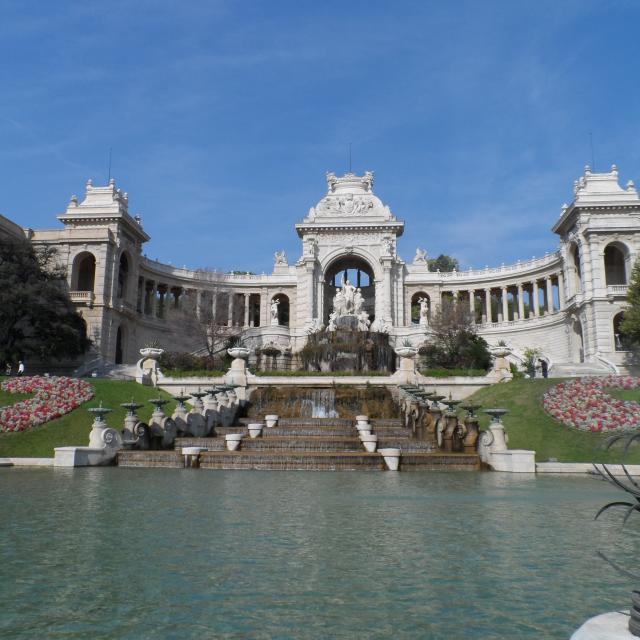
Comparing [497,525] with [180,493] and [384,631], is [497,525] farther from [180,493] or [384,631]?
[180,493]

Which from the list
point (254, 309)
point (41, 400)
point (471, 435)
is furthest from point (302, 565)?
point (254, 309)

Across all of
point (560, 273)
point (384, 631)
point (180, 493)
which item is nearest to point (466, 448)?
point (180, 493)

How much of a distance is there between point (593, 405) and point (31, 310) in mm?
38722

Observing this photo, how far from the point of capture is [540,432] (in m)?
25.0

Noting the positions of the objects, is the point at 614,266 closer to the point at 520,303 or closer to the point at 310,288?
the point at 520,303

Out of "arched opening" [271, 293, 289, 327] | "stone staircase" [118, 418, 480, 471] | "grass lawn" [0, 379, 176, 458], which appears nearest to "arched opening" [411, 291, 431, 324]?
"arched opening" [271, 293, 289, 327]

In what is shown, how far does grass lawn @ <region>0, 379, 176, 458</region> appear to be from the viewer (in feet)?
77.9

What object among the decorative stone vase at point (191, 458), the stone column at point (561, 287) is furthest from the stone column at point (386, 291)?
the decorative stone vase at point (191, 458)

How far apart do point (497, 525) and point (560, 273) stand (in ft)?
203

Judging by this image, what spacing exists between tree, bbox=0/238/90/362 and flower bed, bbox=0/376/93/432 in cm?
1376

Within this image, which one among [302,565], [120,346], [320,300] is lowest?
[302,565]

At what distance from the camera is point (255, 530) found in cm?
853

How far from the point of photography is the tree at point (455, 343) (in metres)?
52.0

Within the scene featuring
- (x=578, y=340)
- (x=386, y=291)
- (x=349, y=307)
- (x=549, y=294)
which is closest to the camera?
(x=349, y=307)
